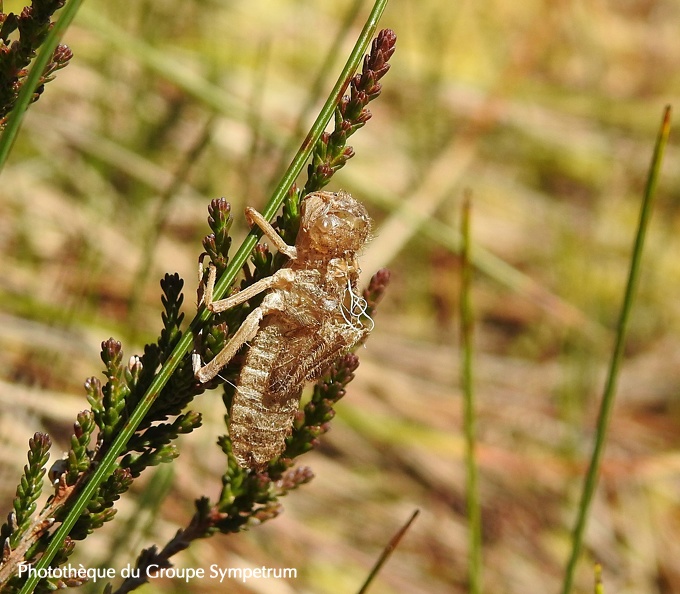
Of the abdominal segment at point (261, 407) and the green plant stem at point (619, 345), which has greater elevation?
the green plant stem at point (619, 345)

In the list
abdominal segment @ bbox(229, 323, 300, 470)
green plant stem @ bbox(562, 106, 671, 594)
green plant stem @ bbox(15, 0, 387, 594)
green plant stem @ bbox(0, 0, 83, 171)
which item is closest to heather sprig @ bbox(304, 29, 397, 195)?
green plant stem @ bbox(15, 0, 387, 594)

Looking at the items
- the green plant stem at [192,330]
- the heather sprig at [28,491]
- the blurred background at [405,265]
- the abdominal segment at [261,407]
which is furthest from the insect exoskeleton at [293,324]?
the blurred background at [405,265]

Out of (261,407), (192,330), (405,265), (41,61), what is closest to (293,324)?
(261,407)

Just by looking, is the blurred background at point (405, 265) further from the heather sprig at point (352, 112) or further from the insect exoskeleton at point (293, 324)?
the heather sprig at point (352, 112)

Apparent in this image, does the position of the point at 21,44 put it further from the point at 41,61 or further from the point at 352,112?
the point at 352,112

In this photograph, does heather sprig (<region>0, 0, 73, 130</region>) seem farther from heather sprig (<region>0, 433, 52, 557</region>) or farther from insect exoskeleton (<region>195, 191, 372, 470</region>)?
heather sprig (<region>0, 433, 52, 557</region>)

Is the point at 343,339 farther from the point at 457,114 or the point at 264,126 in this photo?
the point at 457,114
